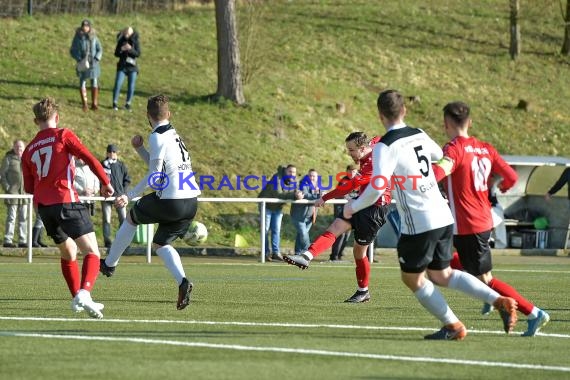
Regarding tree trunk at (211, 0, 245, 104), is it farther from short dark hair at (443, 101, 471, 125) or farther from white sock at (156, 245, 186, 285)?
short dark hair at (443, 101, 471, 125)

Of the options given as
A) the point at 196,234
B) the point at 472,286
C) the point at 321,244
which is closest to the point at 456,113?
the point at 472,286

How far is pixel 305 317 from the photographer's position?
11188mm

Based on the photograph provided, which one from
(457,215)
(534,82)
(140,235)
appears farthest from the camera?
(534,82)

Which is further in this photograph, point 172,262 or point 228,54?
point 228,54

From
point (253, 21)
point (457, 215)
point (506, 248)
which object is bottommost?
point (506, 248)

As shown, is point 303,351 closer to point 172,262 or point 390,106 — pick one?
point 390,106

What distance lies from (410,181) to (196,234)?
15975 millimetres

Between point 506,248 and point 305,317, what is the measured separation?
16791 millimetres

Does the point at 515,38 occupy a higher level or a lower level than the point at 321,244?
higher

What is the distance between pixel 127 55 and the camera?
29.0 m

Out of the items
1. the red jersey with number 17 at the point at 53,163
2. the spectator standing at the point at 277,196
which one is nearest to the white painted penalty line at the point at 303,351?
the red jersey with number 17 at the point at 53,163

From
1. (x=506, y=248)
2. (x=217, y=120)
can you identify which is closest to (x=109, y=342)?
(x=506, y=248)

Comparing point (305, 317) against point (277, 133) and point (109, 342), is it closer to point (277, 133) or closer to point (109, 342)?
point (109, 342)

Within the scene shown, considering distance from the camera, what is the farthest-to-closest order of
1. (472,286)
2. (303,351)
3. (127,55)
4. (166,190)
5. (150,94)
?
1. (150,94)
2. (127,55)
3. (166,190)
4. (472,286)
5. (303,351)
